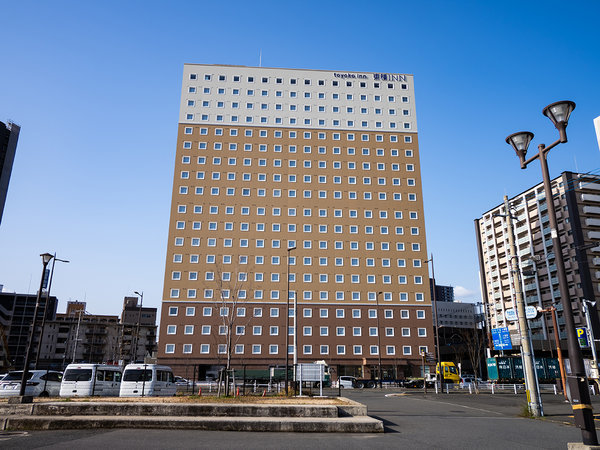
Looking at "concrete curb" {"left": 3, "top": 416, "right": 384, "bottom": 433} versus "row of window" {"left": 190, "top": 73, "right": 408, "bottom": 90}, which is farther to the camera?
"row of window" {"left": 190, "top": 73, "right": 408, "bottom": 90}

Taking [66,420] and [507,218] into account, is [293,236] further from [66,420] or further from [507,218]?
[66,420]

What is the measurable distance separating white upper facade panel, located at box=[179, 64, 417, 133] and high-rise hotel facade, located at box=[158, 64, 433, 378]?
0.21 m

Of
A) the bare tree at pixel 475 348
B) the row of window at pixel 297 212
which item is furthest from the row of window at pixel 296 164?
the bare tree at pixel 475 348

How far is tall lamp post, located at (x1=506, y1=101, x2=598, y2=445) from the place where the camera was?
26.6 feet

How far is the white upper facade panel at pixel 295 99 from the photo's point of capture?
7812cm

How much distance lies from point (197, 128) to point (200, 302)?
31.1 m

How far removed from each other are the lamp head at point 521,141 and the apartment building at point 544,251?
214 ft

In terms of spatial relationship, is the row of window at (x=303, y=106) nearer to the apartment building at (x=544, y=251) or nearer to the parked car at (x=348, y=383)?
the apartment building at (x=544, y=251)

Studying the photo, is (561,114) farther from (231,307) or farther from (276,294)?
(276,294)

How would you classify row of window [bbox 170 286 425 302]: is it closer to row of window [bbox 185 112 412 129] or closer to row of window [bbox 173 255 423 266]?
row of window [bbox 173 255 423 266]

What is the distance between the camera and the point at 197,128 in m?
76.3

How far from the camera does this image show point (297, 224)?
71188 millimetres

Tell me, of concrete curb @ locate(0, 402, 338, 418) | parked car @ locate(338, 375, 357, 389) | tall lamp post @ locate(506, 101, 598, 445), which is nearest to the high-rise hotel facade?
parked car @ locate(338, 375, 357, 389)

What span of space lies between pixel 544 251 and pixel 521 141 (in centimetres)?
8893
